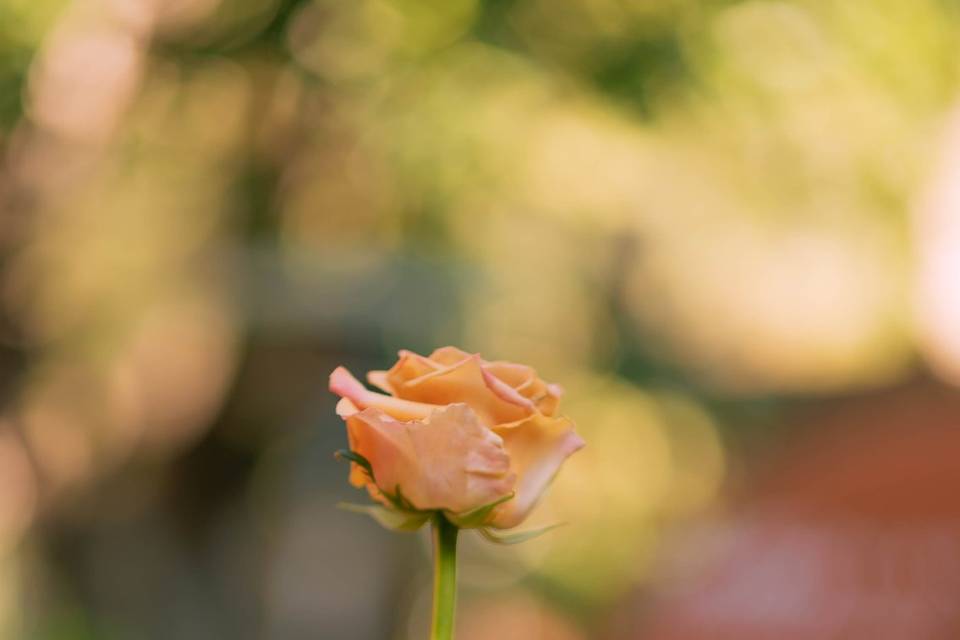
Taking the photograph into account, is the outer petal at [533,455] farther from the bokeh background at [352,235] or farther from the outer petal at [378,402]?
the bokeh background at [352,235]

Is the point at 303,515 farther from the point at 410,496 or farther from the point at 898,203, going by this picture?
the point at 410,496

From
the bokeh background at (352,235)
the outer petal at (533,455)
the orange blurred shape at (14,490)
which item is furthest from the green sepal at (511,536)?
the orange blurred shape at (14,490)

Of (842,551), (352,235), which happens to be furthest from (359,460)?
(352,235)

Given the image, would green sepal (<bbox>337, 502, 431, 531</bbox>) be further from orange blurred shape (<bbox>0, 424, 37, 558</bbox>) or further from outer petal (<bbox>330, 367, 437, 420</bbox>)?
orange blurred shape (<bbox>0, 424, 37, 558</bbox>)

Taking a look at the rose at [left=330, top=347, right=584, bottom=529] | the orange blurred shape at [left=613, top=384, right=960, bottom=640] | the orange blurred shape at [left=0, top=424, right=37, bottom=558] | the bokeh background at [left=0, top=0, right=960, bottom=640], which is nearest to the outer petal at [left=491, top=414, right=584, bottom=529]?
the rose at [left=330, top=347, right=584, bottom=529]

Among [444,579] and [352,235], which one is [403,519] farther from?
[352,235]

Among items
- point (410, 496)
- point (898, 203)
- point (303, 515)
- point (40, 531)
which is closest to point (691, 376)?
point (898, 203)
